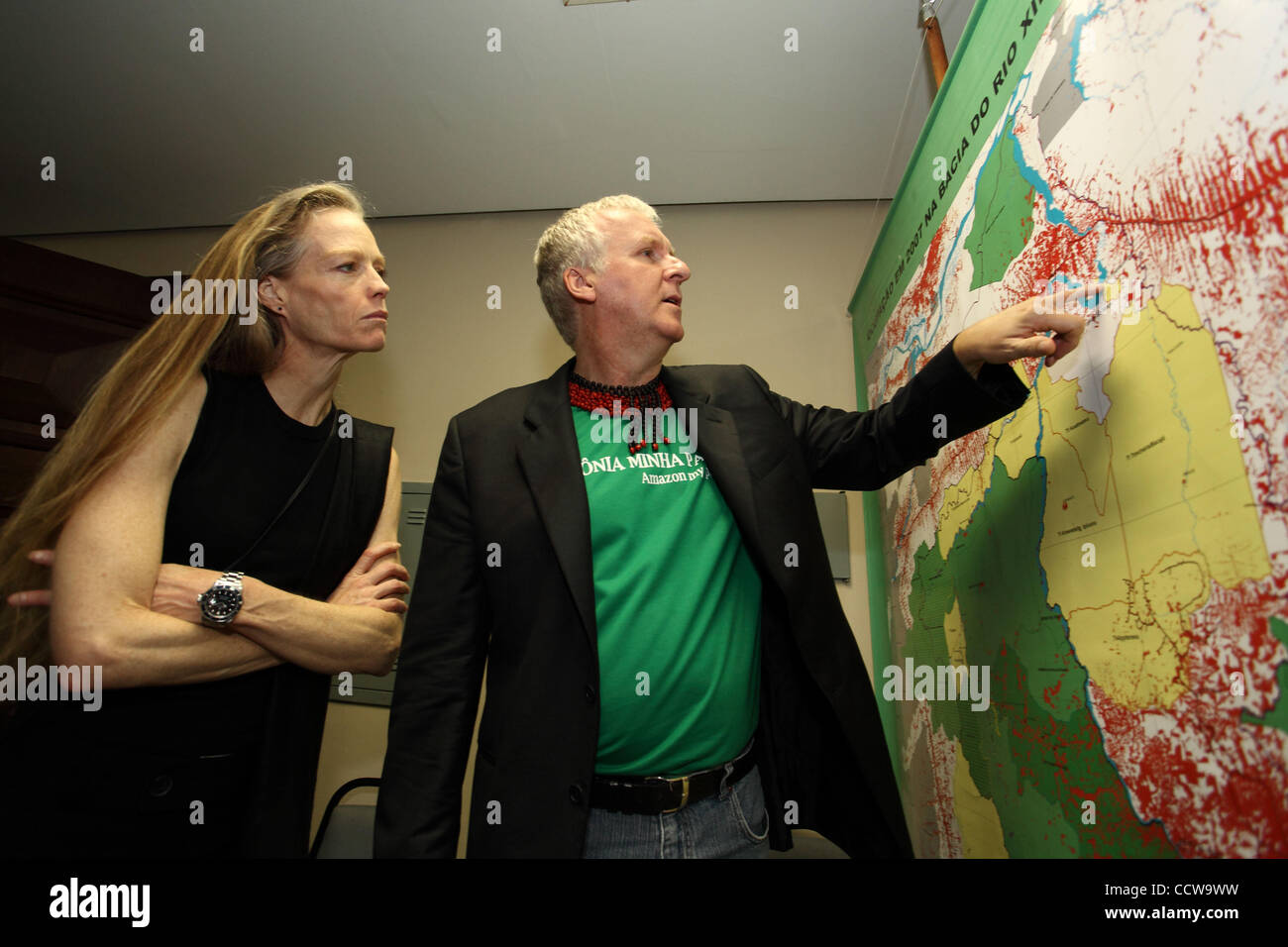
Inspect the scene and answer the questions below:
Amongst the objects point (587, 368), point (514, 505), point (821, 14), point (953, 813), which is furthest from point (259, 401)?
point (821, 14)

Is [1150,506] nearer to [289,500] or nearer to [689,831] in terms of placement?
[689,831]

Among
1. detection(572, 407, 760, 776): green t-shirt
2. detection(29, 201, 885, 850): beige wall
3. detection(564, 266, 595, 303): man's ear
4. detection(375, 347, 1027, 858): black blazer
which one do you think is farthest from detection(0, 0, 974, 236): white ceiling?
detection(572, 407, 760, 776): green t-shirt

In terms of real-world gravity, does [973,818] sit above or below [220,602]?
below

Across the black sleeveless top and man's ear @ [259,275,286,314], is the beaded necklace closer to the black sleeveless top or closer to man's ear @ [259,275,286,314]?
the black sleeveless top

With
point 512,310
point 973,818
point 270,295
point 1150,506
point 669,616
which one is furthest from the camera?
point 512,310

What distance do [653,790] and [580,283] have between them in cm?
108

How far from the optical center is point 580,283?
1632mm

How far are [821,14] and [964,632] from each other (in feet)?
6.18

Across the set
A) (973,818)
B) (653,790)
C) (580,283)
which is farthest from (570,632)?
(973,818)

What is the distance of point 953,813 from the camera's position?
1.70 meters

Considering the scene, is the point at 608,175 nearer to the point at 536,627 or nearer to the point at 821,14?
the point at 821,14

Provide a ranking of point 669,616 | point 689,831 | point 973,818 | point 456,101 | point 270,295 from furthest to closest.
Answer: point 456,101
point 973,818
point 270,295
point 669,616
point 689,831

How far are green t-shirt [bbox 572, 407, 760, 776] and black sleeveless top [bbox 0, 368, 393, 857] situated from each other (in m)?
0.50

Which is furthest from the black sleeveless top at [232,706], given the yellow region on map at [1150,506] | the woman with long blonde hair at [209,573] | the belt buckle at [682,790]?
the yellow region on map at [1150,506]
